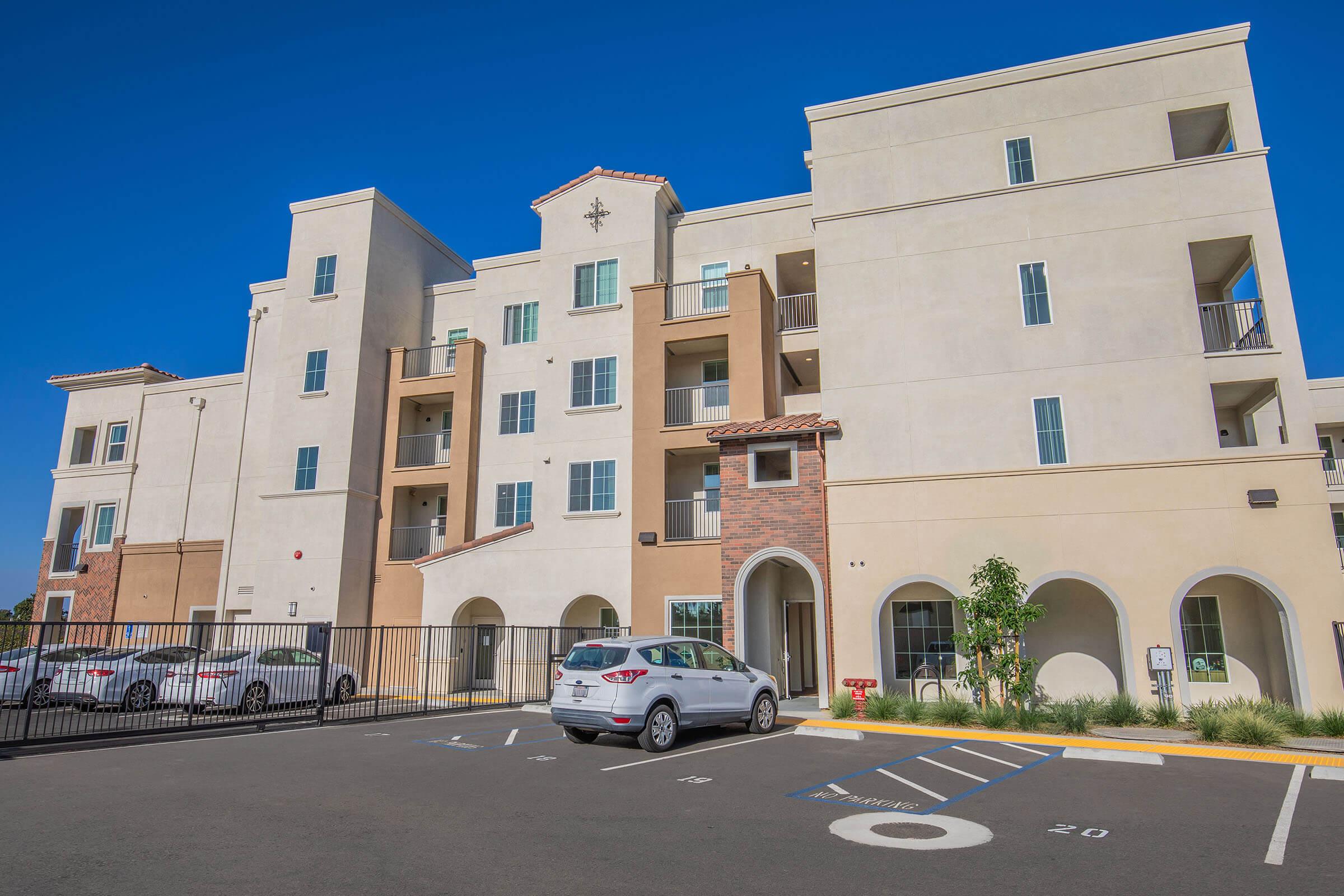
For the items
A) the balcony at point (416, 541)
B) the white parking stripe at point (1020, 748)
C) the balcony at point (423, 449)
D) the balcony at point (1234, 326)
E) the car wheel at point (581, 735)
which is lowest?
the white parking stripe at point (1020, 748)

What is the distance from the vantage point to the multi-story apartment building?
55.8 ft

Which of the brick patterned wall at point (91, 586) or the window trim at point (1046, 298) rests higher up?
the window trim at point (1046, 298)

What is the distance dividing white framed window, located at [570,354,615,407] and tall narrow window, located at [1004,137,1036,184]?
Answer: 12.0m

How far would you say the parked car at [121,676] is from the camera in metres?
13.7

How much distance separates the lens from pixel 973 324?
19.1 metres

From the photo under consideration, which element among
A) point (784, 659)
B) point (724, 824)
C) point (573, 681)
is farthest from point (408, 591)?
point (724, 824)

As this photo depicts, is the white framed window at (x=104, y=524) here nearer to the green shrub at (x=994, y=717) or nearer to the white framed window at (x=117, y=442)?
the white framed window at (x=117, y=442)

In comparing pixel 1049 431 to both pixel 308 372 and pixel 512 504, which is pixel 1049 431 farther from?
pixel 308 372

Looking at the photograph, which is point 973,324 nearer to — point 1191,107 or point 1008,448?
point 1008,448

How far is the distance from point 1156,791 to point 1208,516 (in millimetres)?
9370

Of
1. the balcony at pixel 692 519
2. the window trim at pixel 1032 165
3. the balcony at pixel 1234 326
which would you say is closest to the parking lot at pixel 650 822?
the balcony at pixel 1234 326

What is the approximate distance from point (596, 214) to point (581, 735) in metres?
18.0

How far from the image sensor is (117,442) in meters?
32.6

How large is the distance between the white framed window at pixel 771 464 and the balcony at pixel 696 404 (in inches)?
104
